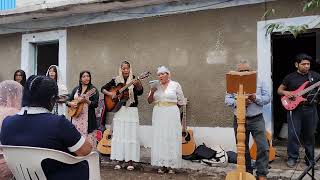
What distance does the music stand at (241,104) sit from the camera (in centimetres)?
442

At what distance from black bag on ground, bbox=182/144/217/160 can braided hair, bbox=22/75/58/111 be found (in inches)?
179

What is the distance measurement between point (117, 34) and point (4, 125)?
20.1 ft

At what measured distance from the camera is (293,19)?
Result: 6711 mm

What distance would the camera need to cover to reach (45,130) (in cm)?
256

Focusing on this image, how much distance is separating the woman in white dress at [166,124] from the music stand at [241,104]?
169cm

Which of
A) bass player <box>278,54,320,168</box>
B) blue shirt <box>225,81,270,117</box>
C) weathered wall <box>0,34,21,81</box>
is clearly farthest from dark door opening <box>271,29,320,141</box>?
weathered wall <box>0,34,21,81</box>

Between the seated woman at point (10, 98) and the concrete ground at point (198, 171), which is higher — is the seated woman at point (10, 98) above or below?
above

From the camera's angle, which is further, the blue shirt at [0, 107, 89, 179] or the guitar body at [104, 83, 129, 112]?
the guitar body at [104, 83, 129, 112]

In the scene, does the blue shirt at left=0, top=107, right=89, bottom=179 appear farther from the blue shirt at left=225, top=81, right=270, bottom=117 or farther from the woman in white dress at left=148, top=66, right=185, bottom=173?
the woman in white dress at left=148, top=66, right=185, bottom=173

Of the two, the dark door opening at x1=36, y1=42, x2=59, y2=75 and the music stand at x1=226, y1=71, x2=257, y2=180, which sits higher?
the dark door opening at x1=36, y1=42, x2=59, y2=75

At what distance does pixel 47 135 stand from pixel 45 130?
35mm

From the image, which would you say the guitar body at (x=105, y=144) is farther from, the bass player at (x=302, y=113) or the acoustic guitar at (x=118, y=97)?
the bass player at (x=302, y=113)

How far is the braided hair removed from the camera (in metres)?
2.65

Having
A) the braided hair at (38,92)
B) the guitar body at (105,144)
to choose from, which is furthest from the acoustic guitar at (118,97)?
the braided hair at (38,92)
